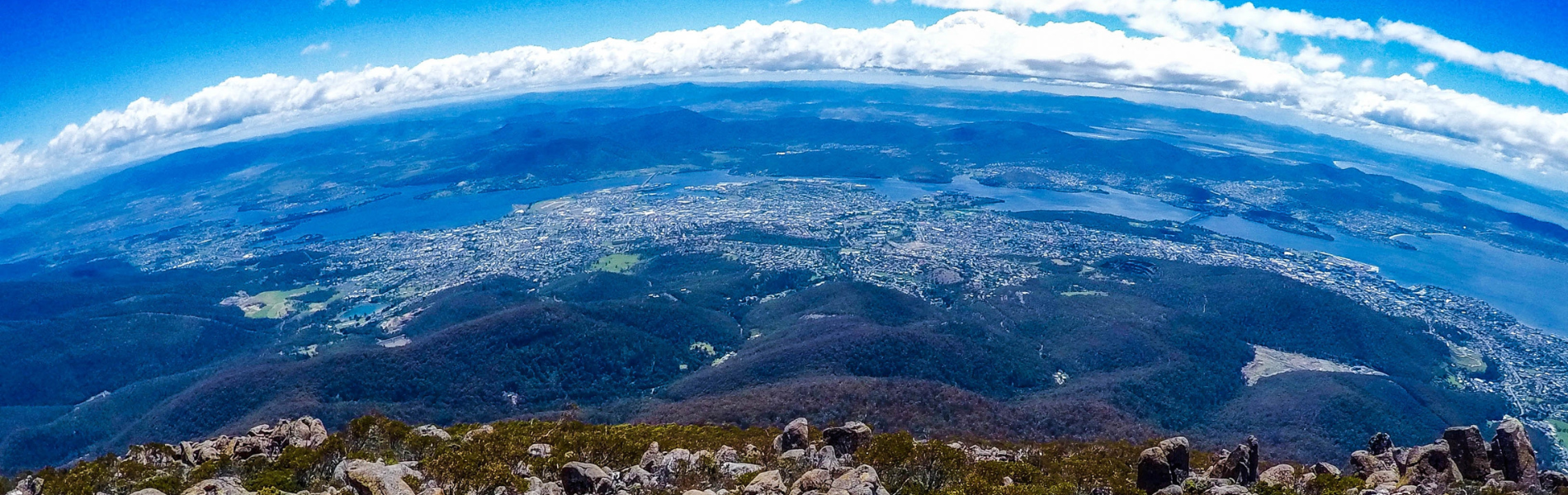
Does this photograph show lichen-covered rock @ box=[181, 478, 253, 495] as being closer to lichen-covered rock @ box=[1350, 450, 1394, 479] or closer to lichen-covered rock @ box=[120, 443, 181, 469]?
lichen-covered rock @ box=[120, 443, 181, 469]

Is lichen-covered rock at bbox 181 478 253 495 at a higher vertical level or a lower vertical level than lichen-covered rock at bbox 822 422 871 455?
higher

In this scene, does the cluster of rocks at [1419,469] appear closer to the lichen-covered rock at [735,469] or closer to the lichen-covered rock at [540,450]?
the lichen-covered rock at [735,469]

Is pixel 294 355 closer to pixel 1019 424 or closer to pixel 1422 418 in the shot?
pixel 1019 424

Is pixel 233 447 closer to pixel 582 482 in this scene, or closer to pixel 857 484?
pixel 582 482

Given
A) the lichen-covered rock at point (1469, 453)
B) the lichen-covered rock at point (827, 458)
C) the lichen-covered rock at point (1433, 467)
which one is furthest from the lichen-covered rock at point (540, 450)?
the lichen-covered rock at point (1469, 453)

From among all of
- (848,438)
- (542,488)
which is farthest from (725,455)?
(542,488)

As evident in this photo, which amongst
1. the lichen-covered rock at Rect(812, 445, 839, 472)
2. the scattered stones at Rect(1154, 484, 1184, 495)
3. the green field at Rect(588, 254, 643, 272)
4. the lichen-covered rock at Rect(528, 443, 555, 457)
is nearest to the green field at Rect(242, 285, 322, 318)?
the green field at Rect(588, 254, 643, 272)
